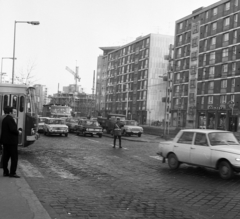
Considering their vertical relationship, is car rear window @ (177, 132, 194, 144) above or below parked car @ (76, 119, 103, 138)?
above

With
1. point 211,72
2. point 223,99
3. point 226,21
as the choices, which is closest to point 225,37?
point 226,21

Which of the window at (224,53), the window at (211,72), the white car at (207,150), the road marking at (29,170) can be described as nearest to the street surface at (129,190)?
the road marking at (29,170)

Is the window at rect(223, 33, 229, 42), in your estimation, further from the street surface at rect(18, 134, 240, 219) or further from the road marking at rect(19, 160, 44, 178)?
the road marking at rect(19, 160, 44, 178)

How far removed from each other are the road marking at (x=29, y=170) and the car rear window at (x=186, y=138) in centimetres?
472

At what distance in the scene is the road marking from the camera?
9.30 meters

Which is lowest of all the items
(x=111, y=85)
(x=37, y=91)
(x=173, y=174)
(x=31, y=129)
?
(x=173, y=174)

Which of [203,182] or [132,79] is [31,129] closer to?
[203,182]

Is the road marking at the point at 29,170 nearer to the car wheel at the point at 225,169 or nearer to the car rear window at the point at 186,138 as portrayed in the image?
the car rear window at the point at 186,138

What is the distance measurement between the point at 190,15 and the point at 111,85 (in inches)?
1616

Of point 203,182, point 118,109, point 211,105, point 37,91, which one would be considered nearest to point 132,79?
point 118,109

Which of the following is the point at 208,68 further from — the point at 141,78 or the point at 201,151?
the point at 201,151

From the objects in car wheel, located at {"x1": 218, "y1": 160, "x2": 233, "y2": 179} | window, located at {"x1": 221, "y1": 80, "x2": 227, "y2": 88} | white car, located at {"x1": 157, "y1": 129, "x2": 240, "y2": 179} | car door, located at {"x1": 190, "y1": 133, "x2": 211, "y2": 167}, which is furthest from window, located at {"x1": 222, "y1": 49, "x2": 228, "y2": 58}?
car wheel, located at {"x1": 218, "y1": 160, "x2": 233, "y2": 179}

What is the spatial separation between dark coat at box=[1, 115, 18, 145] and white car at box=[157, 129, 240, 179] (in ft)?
18.0

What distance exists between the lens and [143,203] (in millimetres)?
6477
